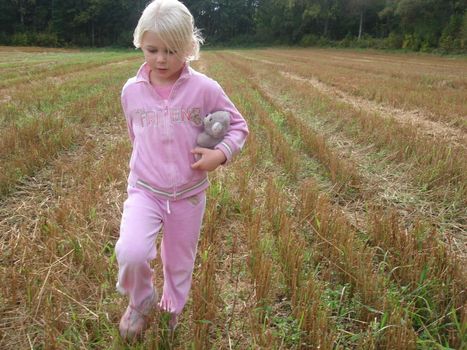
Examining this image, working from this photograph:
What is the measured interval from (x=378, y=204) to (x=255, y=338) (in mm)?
2173

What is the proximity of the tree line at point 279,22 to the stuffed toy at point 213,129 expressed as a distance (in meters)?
40.7

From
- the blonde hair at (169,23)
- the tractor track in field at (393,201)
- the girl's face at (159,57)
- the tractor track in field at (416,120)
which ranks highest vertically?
the blonde hair at (169,23)

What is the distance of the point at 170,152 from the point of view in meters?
2.01

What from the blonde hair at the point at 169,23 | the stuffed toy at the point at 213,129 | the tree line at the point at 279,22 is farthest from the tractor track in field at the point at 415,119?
the tree line at the point at 279,22

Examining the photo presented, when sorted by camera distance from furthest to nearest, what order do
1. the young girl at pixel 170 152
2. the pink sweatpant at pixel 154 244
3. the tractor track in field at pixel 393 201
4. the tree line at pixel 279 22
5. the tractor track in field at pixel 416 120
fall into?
1. the tree line at pixel 279 22
2. the tractor track in field at pixel 416 120
3. the tractor track in field at pixel 393 201
4. the young girl at pixel 170 152
5. the pink sweatpant at pixel 154 244

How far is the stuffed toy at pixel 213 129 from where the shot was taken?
1.98 meters

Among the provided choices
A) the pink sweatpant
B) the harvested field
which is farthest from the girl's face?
the harvested field

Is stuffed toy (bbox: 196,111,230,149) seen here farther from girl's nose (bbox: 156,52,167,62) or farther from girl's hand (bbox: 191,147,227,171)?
girl's nose (bbox: 156,52,167,62)

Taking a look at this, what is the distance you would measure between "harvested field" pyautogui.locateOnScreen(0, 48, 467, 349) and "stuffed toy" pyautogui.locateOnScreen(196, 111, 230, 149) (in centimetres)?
85

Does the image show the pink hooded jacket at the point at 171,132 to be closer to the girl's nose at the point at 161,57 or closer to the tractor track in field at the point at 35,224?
the girl's nose at the point at 161,57

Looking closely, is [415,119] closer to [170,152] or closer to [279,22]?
[170,152]

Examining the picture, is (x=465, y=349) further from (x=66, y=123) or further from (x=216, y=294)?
(x=66, y=123)

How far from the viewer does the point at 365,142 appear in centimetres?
623

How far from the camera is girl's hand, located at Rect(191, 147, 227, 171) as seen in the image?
1.95 m
